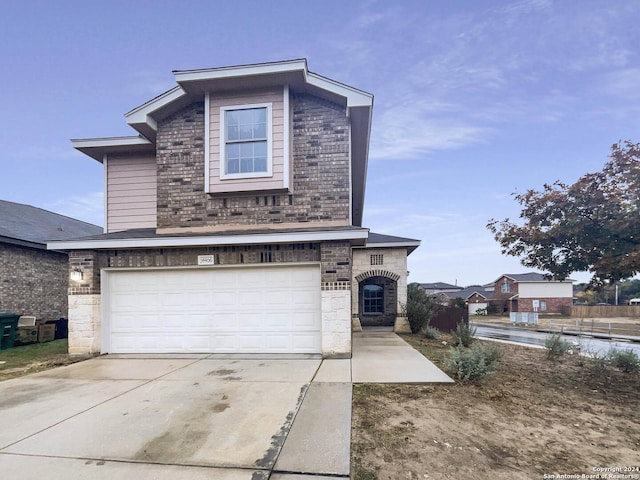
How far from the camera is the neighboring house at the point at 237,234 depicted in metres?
8.02

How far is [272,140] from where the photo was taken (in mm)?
8625

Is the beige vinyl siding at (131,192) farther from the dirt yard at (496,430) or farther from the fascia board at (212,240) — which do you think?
the dirt yard at (496,430)

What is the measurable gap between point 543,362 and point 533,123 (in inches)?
449

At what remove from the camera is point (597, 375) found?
704cm

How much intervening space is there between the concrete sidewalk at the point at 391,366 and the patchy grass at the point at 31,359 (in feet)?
22.5

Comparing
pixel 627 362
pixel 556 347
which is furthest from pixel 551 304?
pixel 627 362

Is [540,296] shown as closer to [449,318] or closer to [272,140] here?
[449,318]

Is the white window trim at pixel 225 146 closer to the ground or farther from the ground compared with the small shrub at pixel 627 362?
farther from the ground

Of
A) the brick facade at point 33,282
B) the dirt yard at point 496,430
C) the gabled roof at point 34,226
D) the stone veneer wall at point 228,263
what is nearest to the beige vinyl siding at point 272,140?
the stone veneer wall at point 228,263

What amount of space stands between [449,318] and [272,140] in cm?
1119

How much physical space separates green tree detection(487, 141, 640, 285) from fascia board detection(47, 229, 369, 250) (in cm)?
355

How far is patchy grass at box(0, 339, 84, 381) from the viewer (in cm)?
717

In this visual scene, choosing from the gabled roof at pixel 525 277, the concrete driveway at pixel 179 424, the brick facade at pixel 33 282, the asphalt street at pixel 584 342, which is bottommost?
the asphalt street at pixel 584 342

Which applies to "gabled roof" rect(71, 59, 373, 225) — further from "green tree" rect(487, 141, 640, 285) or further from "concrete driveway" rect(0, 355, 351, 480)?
"concrete driveway" rect(0, 355, 351, 480)
